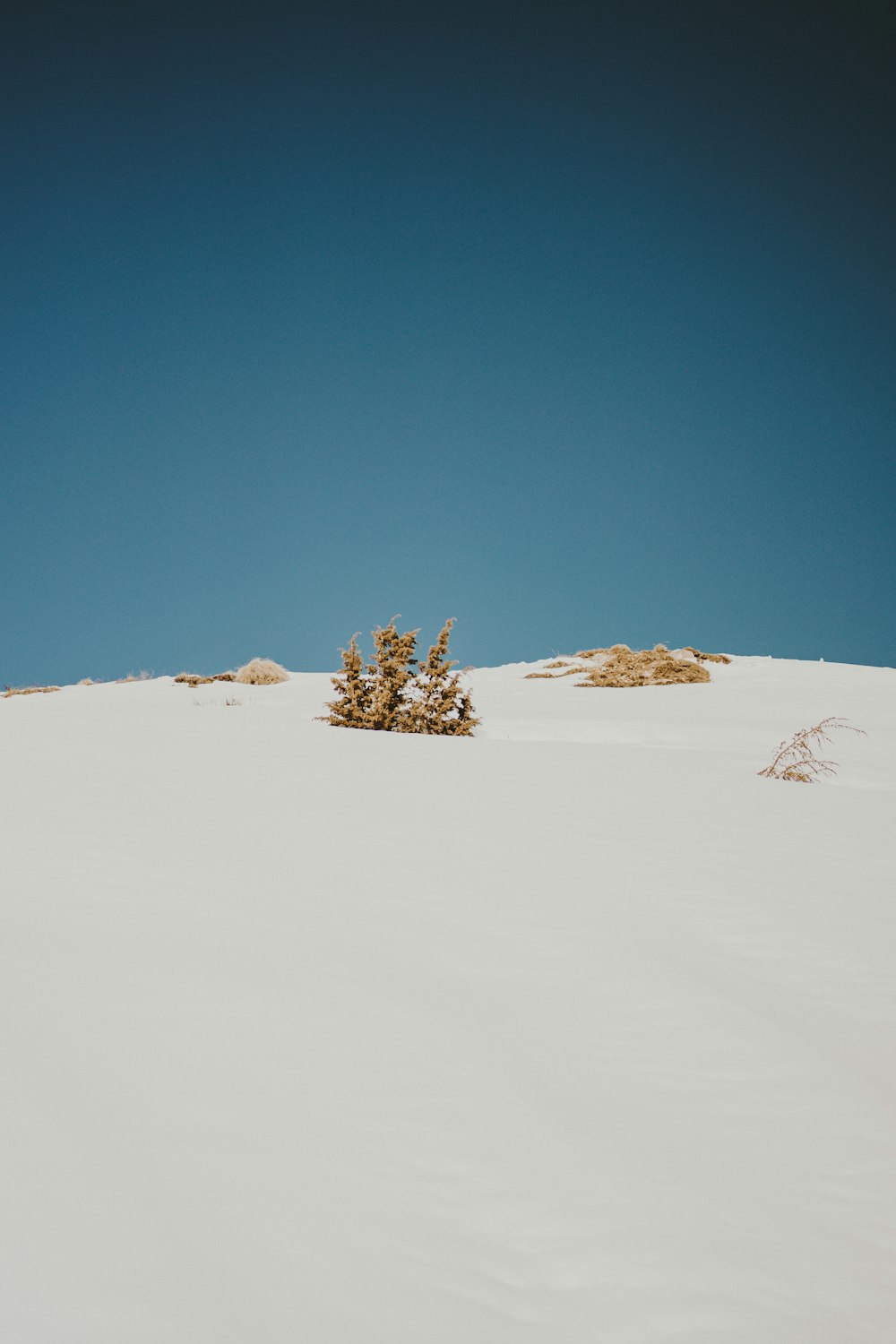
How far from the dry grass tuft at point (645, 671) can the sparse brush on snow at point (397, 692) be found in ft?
14.6

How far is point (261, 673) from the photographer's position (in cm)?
1337

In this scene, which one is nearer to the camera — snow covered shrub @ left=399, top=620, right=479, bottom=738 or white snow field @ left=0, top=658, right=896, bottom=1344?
white snow field @ left=0, top=658, right=896, bottom=1344

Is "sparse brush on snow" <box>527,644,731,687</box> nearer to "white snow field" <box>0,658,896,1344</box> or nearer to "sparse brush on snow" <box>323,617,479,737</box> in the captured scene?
"sparse brush on snow" <box>323,617,479,737</box>

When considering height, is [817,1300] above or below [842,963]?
below

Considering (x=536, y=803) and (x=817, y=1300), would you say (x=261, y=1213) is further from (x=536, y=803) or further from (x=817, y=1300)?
(x=536, y=803)

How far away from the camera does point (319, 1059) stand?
1639 millimetres

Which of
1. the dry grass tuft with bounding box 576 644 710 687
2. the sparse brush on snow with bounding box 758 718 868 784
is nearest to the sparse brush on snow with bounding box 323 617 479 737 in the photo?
the sparse brush on snow with bounding box 758 718 868 784

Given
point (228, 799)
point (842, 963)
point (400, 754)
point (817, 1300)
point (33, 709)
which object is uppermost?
point (33, 709)

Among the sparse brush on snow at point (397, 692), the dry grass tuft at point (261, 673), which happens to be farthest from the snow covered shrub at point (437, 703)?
the dry grass tuft at point (261, 673)

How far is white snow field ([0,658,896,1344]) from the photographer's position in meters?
1.12

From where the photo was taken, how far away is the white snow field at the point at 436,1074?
112 cm

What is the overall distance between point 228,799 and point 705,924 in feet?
7.11

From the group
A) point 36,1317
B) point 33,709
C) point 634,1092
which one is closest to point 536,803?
point 634,1092

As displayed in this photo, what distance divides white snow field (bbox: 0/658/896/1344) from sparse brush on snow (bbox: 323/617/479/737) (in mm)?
3375
